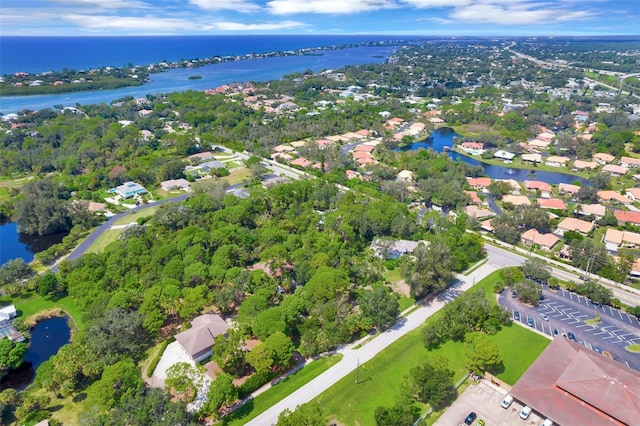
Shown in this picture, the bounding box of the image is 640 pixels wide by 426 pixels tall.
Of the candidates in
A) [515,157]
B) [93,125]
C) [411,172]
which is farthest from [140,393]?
[93,125]

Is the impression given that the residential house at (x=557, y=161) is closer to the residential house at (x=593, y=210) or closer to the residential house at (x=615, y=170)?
the residential house at (x=615, y=170)

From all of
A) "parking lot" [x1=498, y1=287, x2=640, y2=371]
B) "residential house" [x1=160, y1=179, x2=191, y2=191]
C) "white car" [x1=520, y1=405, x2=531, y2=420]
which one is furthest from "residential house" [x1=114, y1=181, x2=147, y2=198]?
"white car" [x1=520, y1=405, x2=531, y2=420]

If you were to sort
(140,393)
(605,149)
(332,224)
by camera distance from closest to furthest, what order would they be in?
(140,393) → (332,224) → (605,149)

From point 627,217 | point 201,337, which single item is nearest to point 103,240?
point 201,337

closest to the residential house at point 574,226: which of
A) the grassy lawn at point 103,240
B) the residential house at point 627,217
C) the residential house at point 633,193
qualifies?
the residential house at point 627,217

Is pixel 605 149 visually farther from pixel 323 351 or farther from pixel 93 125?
pixel 93 125
